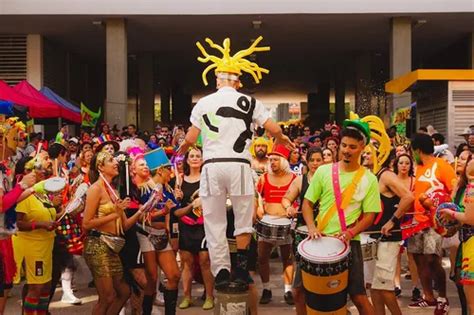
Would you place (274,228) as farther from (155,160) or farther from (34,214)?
(34,214)

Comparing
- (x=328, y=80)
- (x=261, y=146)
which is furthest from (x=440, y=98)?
(x=328, y=80)

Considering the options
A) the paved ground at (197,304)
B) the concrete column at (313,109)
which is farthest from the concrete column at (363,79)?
the paved ground at (197,304)

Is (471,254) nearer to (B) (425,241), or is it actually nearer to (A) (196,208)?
(B) (425,241)

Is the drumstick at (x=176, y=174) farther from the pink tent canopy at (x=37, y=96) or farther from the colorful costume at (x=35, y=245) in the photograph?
the pink tent canopy at (x=37, y=96)

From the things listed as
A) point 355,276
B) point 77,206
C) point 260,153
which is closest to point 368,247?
point 355,276

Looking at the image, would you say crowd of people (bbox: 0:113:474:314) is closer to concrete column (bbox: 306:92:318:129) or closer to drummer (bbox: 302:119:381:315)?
drummer (bbox: 302:119:381:315)

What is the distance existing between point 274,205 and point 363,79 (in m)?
20.3

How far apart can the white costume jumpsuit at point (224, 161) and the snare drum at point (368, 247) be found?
3.44 feet

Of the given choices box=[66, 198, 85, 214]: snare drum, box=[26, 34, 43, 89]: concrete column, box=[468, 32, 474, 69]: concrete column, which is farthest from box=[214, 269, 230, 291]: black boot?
box=[468, 32, 474, 69]: concrete column

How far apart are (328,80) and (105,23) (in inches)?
837

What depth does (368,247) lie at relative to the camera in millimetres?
6145

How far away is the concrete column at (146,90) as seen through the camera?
27.0 m

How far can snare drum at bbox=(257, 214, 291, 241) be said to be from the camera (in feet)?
26.1

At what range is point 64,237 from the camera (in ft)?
24.6
